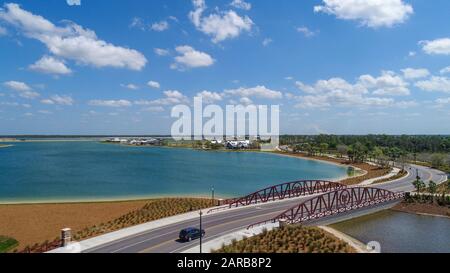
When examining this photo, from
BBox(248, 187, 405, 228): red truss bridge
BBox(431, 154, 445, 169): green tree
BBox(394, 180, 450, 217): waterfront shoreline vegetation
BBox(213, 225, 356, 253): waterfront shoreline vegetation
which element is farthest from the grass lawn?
BBox(431, 154, 445, 169): green tree

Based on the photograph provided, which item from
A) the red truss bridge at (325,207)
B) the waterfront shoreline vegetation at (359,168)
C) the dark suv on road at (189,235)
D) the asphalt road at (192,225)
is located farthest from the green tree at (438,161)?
the dark suv on road at (189,235)

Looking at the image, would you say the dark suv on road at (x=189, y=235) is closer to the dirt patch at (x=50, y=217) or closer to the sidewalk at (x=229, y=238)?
the sidewalk at (x=229, y=238)

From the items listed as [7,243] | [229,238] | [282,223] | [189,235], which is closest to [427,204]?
[282,223]

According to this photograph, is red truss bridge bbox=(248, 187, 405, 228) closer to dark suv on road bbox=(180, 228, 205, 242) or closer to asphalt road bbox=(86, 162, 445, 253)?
asphalt road bbox=(86, 162, 445, 253)

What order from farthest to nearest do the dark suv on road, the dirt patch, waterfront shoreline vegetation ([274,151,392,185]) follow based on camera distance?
waterfront shoreline vegetation ([274,151,392,185]) < the dirt patch < the dark suv on road
